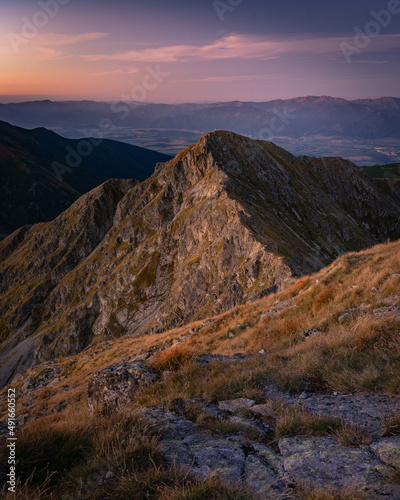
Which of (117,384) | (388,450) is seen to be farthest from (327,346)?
(117,384)

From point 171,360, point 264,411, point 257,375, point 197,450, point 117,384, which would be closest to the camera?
point 197,450

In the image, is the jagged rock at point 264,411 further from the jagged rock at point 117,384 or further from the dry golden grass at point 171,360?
the jagged rock at point 117,384

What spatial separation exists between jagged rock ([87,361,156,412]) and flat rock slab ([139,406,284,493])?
2.36 metres

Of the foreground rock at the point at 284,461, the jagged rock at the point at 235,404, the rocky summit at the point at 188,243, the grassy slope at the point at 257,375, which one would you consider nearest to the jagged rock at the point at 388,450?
the foreground rock at the point at 284,461

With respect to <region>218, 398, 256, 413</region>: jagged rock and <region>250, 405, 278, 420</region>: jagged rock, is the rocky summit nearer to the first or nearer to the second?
<region>218, 398, 256, 413</region>: jagged rock

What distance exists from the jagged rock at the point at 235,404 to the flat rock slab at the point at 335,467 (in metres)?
1.60

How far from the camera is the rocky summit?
49.6 m

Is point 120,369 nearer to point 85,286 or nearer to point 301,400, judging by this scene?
point 301,400

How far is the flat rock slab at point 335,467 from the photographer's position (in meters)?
3.56

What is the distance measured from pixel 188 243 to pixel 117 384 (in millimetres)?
57861

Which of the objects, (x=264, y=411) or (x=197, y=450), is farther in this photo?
(x=264, y=411)

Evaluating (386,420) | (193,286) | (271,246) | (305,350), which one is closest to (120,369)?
(305,350)

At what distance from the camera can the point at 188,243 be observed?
65875mm

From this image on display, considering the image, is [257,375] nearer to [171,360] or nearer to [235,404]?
[235,404]
